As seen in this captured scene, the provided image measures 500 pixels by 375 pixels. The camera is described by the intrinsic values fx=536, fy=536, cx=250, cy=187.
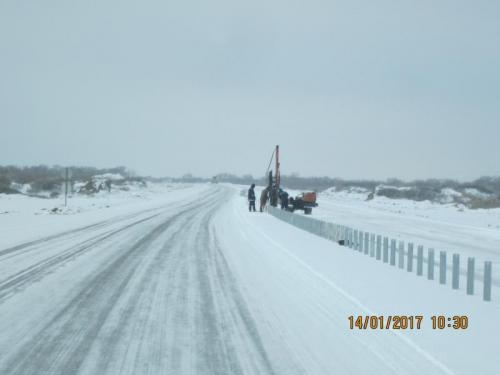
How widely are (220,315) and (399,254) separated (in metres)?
7.63

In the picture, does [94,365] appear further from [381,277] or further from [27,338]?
[381,277]

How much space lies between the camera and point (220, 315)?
9.40 meters

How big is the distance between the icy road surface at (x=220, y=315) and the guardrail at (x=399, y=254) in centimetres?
48

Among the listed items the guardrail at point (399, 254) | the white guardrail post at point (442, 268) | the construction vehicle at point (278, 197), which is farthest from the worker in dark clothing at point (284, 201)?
the white guardrail post at point (442, 268)

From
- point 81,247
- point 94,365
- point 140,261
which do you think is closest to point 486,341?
point 94,365

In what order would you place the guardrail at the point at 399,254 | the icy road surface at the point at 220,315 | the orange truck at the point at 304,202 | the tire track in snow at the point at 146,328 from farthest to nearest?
the orange truck at the point at 304,202 < the guardrail at the point at 399,254 < the icy road surface at the point at 220,315 < the tire track in snow at the point at 146,328

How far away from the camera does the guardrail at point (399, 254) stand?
1173 centimetres

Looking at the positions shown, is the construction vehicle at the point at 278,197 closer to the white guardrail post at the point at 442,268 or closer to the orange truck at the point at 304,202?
the orange truck at the point at 304,202

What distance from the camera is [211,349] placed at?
24.4 feet

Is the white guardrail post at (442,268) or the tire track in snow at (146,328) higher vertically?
the white guardrail post at (442,268)

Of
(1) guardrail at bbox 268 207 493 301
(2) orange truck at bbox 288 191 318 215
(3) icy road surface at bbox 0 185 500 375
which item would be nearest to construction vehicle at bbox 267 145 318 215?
(2) orange truck at bbox 288 191 318 215

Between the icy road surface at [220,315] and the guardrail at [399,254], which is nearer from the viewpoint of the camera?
the icy road surface at [220,315]

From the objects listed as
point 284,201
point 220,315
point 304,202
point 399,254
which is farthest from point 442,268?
point 304,202

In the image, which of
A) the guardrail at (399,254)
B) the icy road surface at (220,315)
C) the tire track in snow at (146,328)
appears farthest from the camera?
the guardrail at (399,254)
